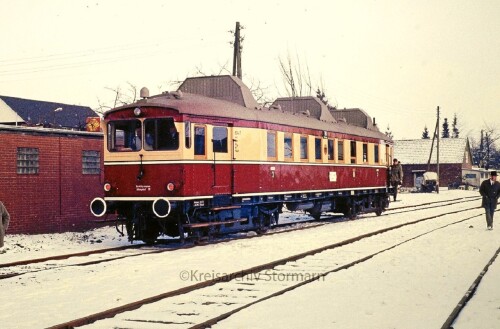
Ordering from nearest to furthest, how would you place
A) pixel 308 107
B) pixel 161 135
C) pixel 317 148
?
1. pixel 161 135
2. pixel 317 148
3. pixel 308 107

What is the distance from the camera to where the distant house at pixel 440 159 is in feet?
240

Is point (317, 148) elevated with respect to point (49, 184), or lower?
elevated

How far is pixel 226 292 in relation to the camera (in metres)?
8.69

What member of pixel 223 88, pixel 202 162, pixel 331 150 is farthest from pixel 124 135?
pixel 331 150

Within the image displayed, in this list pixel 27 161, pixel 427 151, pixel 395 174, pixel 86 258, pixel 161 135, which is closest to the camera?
pixel 86 258

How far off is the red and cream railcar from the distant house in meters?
55.5

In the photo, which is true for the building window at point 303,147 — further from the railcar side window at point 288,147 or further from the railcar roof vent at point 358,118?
the railcar roof vent at point 358,118

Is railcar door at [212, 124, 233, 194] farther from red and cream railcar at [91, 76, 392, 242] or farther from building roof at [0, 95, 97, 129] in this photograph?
building roof at [0, 95, 97, 129]

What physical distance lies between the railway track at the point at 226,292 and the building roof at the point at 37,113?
55216 mm

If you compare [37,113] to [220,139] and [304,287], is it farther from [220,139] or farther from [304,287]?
[304,287]

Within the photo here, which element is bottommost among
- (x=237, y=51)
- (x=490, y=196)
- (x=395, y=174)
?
(x=490, y=196)

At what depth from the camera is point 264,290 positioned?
881 cm

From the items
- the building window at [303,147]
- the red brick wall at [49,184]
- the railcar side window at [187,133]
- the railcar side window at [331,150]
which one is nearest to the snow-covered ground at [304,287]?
the railcar side window at [187,133]

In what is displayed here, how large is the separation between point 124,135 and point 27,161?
537cm
